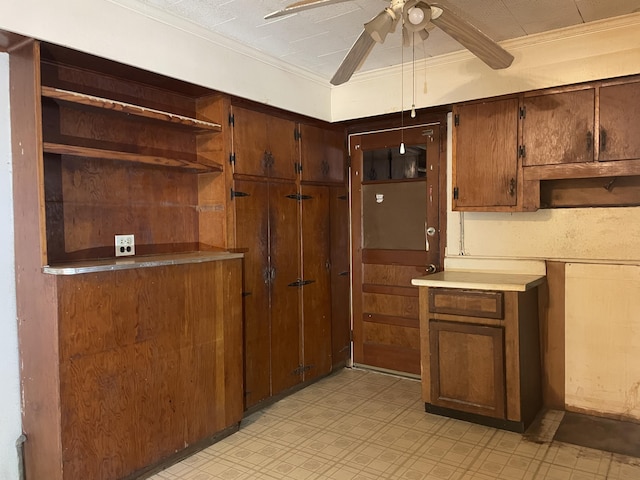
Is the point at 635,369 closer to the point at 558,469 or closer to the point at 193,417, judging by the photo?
the point at 558,469

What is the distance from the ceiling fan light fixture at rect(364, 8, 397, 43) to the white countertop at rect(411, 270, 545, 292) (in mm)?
1679

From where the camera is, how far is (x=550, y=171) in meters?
2.97

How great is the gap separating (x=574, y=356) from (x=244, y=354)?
2253 mm

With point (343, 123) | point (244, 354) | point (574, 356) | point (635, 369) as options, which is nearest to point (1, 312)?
point (244, 354)

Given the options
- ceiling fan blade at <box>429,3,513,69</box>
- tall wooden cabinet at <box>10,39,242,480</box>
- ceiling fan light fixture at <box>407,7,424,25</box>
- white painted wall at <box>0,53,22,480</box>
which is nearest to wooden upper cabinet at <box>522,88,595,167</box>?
ceiling fan blade at <box>429,3,513,69</box>

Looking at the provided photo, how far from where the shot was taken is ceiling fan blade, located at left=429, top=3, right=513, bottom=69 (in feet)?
5.66

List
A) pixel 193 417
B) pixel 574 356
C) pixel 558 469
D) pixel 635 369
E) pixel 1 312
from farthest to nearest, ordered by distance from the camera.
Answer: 1. pixel 574 356
2. pixel 635 369
3. pixel 193 417
4. pixel 558 469
5. pixel 1 312

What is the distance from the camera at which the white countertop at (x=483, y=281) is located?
2809 millimetres

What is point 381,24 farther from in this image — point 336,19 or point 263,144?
point 263,144

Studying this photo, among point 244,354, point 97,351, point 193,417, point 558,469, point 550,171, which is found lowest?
point 558,469

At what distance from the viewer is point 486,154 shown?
3186 millimetres

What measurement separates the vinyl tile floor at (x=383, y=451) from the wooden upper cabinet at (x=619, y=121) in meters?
1.73

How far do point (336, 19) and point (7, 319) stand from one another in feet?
7.68

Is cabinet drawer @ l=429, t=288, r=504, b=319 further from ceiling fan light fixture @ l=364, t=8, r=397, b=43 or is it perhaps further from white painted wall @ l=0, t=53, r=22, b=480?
white painted wall @ l=0, t=53, r=22, b=480
